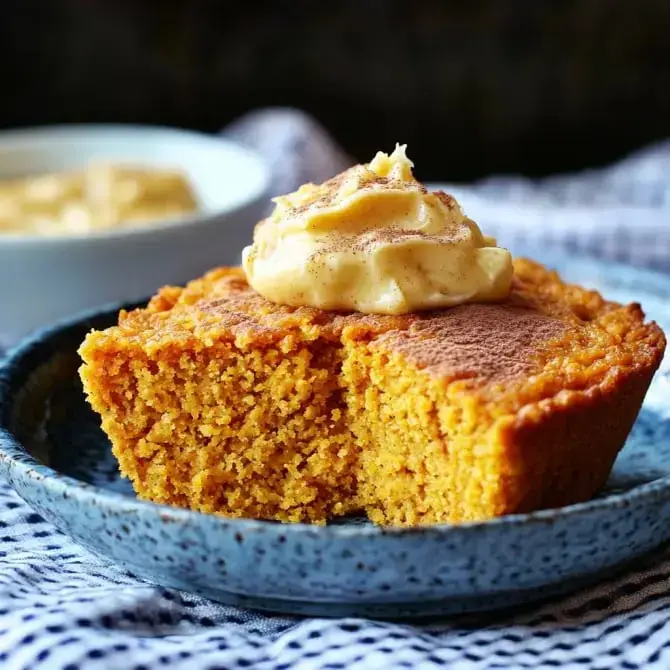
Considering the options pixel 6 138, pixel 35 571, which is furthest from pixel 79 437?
pixel 6 138

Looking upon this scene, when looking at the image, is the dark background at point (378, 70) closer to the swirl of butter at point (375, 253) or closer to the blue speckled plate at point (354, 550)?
the swirl of butter at point (375, 253)

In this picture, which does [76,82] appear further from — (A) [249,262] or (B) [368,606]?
(B) [368,606]

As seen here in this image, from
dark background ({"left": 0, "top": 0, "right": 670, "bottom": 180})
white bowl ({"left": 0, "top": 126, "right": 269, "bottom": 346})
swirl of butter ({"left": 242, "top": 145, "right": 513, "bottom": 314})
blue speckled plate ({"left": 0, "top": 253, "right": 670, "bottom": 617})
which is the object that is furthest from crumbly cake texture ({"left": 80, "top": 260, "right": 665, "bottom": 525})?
dark background ({"left": 0, "top": 0, "right": 670, "bottom": 180})

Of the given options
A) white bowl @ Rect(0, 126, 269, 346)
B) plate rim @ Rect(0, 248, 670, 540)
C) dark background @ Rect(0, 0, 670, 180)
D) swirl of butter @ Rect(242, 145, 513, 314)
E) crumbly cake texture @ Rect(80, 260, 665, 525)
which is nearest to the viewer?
plate rim @ Rect(0, 248, 670, 540)

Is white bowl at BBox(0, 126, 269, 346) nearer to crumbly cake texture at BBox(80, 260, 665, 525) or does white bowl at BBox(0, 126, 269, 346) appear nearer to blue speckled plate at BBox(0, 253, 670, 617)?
crumbly cake texture at BBox(80, 260, 665, 525)

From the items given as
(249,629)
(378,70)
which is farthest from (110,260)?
(378,70)

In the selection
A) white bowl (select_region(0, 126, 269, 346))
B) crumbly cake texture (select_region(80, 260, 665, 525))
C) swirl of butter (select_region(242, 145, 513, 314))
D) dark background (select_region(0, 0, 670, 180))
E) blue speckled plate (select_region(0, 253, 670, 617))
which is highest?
dark background (select_region(0, 0, 670, 180))

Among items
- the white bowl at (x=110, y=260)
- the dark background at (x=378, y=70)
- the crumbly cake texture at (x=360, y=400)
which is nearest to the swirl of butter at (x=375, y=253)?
the crumbly cake texture at (x=360, y=400)
